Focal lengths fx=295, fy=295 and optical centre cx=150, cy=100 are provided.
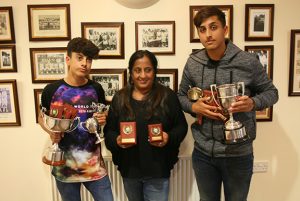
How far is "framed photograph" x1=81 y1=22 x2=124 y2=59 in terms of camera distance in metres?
1.97

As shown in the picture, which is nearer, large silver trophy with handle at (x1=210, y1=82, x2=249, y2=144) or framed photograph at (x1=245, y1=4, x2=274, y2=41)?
large silver trophy with handle at (x1=210, y1=82, x2=249, y2=144)

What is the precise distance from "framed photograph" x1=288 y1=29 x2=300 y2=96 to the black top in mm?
939

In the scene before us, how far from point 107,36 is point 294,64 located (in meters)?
1.30

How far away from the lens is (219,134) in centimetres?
149

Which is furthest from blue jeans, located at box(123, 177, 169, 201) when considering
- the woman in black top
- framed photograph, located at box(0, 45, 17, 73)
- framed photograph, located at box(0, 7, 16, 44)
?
framed photograph, located at box(0, 7, 16, 44)

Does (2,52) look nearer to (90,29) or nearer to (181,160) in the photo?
(90,29)

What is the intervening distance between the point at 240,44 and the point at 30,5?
1434mm

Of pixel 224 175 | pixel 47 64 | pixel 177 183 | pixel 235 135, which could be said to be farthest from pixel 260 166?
pixel 47 64

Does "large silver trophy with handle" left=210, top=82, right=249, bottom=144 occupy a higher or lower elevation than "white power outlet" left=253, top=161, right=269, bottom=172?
higher

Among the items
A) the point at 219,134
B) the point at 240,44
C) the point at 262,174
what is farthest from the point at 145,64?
the point at 262,174

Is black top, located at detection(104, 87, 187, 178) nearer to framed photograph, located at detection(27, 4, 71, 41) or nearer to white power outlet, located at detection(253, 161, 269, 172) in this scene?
framed photograph, located at detection(27, 4, 71, 41)

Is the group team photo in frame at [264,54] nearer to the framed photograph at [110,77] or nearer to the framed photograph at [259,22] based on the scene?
the framed photograph at [259,22]

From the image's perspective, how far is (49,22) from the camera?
1.98 m

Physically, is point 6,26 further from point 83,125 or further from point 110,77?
point 83,125
